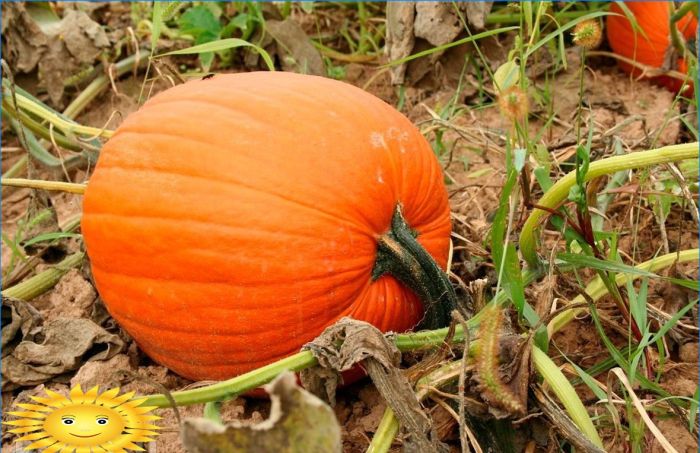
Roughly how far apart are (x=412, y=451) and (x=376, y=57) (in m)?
2.01

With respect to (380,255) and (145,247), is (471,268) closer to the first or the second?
(380,255)

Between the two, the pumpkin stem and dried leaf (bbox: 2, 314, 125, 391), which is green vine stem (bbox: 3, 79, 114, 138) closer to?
dried leaf (bbox: 2, 314, 125, 391)

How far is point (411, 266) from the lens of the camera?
1.73 m

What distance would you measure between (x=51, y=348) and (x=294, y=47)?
149cm

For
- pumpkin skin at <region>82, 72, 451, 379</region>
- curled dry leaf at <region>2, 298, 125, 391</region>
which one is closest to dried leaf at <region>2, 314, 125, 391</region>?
curled dry leaf at <region>2, 298, 125, 391</region>

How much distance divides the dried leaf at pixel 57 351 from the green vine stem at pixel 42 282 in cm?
22

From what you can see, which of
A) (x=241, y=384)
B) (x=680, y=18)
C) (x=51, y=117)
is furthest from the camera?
(x=51, y=117)

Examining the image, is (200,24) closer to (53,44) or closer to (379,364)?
(53,44)

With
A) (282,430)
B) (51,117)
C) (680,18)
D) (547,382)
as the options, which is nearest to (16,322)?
(51,117)

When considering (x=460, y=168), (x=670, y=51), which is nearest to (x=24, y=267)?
(x=460, y=168)

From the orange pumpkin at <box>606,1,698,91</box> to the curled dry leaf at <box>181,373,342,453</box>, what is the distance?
221 centimetres

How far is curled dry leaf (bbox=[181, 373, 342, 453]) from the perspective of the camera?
110 centimetres

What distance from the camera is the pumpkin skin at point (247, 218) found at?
163cm

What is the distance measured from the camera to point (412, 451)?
1430 millimetres
